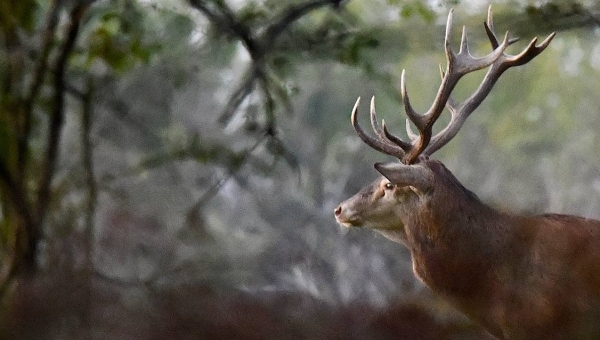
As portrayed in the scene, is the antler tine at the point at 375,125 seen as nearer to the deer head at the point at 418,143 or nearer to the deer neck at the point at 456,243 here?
the deer head at the point at 418,143

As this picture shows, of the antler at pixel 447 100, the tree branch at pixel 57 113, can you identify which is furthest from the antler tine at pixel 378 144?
the tree branch at pixel 57 113

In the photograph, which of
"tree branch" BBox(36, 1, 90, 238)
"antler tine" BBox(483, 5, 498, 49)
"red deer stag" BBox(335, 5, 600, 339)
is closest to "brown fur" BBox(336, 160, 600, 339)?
"red deer stag" BBox(335, 5, 600, 339)

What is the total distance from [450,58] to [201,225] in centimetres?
48

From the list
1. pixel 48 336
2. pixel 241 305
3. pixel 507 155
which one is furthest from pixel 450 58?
pixel 48 336

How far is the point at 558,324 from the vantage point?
0.99 metres

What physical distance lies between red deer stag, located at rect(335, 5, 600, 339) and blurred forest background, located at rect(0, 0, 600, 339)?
7cm

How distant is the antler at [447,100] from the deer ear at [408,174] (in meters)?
0.03

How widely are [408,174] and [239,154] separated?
361 mm

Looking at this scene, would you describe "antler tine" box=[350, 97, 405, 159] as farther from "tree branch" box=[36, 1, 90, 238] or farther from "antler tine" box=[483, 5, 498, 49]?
"tree branch" box=[36, 1, 90, 238]

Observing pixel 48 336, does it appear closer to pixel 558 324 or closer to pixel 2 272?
pixel 2 272

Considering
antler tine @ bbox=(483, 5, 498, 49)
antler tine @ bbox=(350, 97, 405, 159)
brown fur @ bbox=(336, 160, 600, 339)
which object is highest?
antler tine @ bbox=(483, 5, 498, 49)

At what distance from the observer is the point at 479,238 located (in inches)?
40.9

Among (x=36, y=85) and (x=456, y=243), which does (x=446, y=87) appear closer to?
(x=456, y=243)

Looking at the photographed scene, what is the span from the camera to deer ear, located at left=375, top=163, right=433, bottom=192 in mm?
985
